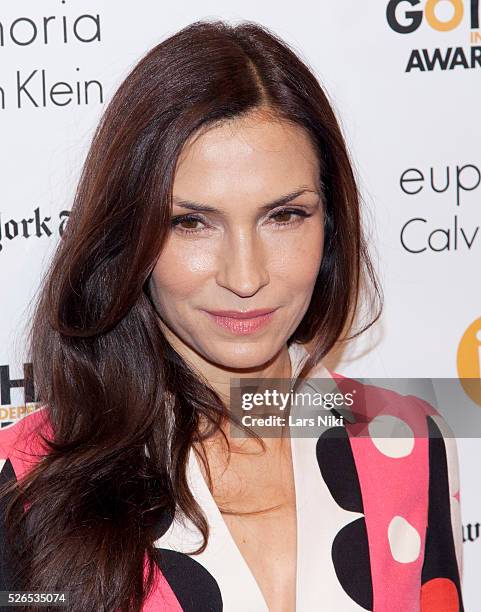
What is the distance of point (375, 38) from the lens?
1.53m

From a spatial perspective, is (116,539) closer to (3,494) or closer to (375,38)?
(3,494)

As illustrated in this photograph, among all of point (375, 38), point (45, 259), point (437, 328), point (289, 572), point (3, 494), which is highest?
point (375, 38)

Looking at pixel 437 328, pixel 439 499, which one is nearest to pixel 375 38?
pixel 437 328

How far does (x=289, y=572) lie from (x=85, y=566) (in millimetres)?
256

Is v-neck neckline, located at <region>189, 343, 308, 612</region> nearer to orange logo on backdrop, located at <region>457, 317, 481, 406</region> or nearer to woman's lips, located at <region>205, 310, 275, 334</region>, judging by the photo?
woman's lips, located at <region>205, 310, 275, 334</region>

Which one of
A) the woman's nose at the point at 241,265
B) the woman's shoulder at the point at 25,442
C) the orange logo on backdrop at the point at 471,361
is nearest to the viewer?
the woman's nose at the point at 241,265

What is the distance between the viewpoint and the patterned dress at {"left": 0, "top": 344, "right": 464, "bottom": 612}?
1.15 meters

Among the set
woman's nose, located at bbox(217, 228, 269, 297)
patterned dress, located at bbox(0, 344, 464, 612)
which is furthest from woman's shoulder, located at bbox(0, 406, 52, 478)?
woman's nose, located at bbox(217, 228, 269, 297)

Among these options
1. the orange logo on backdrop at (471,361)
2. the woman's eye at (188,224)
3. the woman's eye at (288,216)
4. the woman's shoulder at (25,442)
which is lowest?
the woman's shoulder at (25,442)

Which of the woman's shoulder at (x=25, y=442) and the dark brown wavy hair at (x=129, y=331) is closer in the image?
the dark brown wavy hair at (x=129, y=331)

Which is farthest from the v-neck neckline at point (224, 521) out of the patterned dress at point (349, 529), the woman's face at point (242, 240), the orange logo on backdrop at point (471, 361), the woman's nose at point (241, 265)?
the orange logo on backdrop at point (471, 361)

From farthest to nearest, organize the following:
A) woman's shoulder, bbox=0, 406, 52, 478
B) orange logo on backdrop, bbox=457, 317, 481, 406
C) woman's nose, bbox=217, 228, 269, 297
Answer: orange logo on backdrop, bbox=457, 317, 481, 406, woman's shoulder, bbox=0, 406, 52, 478, woman's nose, bbox=217, 228, 269, 297

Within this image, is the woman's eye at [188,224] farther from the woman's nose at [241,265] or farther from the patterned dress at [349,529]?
the patterned dress at [349,529]

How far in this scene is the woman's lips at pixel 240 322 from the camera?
115cm
